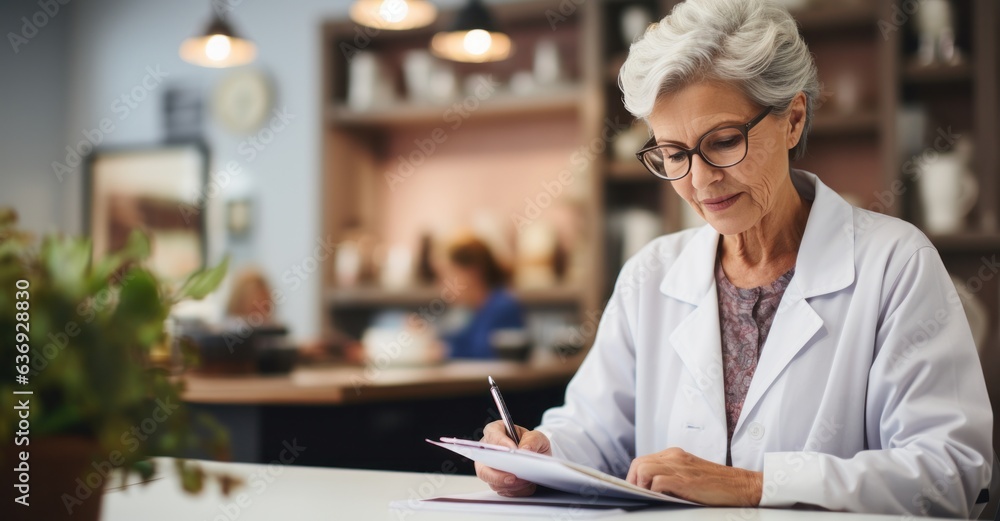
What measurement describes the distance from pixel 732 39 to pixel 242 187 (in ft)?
15.2

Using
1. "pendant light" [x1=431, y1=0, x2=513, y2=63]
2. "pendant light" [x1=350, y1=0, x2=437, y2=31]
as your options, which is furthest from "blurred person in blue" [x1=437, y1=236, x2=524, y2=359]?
"pendant light" [x1=350, y1=0, x2=437, y2=31]

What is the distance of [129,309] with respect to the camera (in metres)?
0.91

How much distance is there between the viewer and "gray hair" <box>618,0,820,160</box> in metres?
1.44

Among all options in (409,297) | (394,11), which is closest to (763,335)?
(394,11)

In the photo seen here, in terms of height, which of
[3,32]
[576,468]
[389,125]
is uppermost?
[3,32]

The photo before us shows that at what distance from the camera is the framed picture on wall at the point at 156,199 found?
19.1 feet

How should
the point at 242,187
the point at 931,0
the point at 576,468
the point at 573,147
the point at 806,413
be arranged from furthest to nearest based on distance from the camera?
the point at 242,187 < the point at 573,147 < the point at 931,0 < the point at 806,413 < the point at 576,468

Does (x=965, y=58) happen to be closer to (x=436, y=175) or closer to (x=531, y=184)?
(x=531, y=184)

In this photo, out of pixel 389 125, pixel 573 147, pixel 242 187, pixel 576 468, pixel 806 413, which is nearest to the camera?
pixel 576 468

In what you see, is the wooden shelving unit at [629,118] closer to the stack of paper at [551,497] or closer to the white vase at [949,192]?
the white vase at [949,192]

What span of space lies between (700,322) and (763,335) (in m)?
0.11

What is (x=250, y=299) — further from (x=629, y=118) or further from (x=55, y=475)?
(x=55, y=475)

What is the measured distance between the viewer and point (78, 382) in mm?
871

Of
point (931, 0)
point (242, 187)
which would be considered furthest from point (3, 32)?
point (931, 0)
